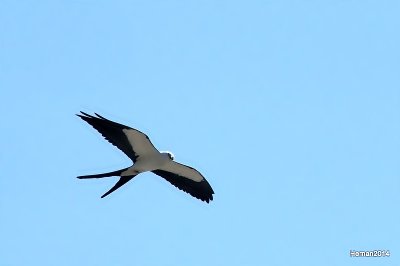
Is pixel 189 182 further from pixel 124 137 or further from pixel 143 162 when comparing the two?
pixel 124 137

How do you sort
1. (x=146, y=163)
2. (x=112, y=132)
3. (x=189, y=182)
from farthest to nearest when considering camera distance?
(x=189, y=182)
(x=146, y=163)
(x=112, y=132)

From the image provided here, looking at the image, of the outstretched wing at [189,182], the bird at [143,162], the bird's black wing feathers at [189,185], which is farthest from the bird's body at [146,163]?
the bird's black wing feathers at [189,185]

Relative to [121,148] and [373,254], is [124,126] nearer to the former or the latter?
[121,148]

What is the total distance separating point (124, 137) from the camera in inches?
647

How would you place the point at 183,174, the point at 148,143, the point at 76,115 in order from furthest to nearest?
the point at 183,174, the point at 148,143, the point at 76,115

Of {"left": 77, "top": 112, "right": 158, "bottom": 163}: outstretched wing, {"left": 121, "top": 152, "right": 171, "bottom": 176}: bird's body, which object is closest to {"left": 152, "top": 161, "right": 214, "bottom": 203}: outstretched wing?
{"left": 121, "top": 152, "right": 171, "bottom": 176}: bird's body

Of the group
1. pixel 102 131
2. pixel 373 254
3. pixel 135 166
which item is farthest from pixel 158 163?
pixel 373 254

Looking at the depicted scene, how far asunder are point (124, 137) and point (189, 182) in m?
2.39

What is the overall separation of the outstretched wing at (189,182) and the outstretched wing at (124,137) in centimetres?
137

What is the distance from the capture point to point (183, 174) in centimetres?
1794

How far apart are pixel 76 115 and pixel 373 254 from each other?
6457 millimetres

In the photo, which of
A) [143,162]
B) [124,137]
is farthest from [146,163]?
[124,137]

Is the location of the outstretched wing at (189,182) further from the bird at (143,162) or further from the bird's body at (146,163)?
the bird's body at (146,163)

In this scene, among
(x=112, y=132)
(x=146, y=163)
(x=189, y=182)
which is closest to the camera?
(x=112, y=132)
